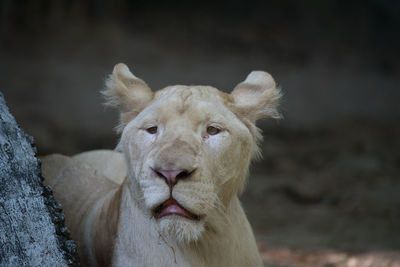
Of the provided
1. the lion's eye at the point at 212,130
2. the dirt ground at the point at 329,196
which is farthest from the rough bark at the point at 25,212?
the dirt ground at the point at 329,196

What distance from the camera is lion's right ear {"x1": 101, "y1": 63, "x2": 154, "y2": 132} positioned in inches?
147

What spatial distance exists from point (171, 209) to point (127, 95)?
97cm

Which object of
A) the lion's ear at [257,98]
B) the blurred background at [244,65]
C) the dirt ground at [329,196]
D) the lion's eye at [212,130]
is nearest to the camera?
the lion's eye at [212,130]

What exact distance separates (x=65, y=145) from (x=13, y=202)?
23.6 ft

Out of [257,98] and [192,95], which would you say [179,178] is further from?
[257,98]

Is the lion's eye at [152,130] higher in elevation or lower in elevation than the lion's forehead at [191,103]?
lower

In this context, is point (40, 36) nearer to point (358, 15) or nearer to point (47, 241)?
point (358, 15)

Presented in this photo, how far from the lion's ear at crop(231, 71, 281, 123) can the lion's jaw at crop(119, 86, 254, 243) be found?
17 centimetres

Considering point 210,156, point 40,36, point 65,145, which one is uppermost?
point 40,36

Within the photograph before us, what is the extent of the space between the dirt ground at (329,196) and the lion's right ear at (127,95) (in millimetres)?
2677

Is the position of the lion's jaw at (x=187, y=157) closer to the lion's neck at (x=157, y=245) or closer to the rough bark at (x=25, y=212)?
the lion's neck at (x=157, y=245)

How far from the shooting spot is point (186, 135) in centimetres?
323

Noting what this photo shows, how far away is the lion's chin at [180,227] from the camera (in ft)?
10.1

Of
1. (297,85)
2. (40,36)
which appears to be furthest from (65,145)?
(297,85)
